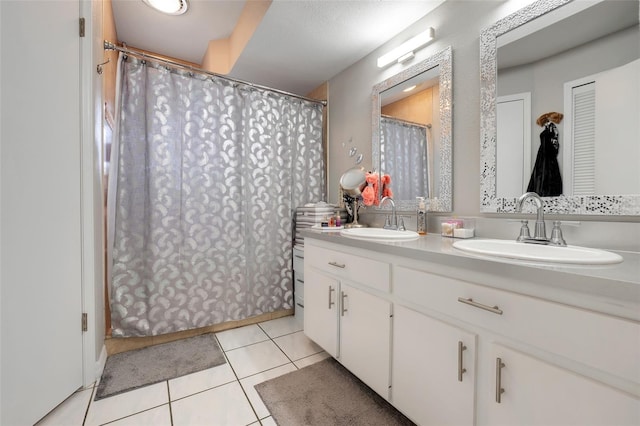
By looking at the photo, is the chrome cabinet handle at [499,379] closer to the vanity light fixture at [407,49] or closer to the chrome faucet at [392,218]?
the chrome faucet at [392,218]

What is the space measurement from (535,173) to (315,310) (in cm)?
141

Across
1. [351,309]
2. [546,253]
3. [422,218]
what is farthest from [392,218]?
[546,253]

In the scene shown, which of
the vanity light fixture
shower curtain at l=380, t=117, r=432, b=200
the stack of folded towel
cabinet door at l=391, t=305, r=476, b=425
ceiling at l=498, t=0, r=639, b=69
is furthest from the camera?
the stack of folded towel

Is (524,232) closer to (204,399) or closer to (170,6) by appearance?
(204,399)

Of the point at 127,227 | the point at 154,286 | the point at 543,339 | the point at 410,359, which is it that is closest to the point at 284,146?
the point at 127,227

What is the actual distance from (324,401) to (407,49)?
7.12 ft

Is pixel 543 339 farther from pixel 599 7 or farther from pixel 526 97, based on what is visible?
pixel 599 7

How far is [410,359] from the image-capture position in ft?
3.68

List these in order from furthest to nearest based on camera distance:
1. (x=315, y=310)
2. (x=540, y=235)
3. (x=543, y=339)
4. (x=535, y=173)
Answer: (x=315, y=310)
(x=535, y=173)
(x=540, y=235)
(x=543, y=339)

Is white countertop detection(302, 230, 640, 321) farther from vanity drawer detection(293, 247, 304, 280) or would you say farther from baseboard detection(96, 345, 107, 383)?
baseboard detection(96, 345, 107, 383)

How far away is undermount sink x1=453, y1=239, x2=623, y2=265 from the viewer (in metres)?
0.77

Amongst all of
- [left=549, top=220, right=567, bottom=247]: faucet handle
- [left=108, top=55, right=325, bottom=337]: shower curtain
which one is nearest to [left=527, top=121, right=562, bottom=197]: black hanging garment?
[left=549, top=220, right=567, bottom=247]: faucet handle

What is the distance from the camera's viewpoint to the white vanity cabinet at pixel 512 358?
637mm

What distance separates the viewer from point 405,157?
1.91 metres
